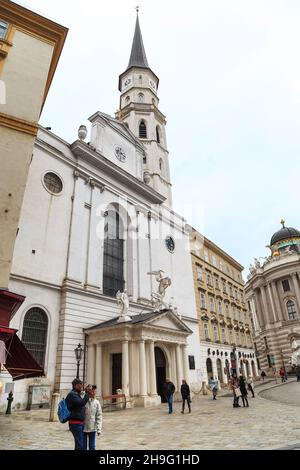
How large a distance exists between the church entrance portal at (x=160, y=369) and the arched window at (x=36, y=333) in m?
8.99

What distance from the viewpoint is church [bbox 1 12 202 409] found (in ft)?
65.9

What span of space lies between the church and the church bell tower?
712cm

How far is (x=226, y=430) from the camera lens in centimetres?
971

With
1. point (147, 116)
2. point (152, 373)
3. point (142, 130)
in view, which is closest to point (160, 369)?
point (152, 373)

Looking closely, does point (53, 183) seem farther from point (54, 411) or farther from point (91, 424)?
point (91, 424)

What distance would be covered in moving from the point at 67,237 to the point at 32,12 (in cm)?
1387

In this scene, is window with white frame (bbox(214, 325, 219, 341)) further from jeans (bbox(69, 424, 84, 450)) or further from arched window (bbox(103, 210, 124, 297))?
jeans (bbox(69, 424, 84, 450))

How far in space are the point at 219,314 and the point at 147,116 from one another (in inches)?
1195

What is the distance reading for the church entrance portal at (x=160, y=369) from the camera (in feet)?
79.4

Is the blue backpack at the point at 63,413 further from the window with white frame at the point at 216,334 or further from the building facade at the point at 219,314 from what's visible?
the window with white frame at the point at 216,334

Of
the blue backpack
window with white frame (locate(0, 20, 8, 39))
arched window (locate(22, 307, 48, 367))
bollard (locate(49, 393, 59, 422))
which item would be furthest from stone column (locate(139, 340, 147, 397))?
window with white frame (locate(0, 20, 8, 39))

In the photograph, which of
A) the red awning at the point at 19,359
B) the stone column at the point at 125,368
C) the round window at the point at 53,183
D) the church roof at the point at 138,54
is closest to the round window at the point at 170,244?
the round window at the point at 53,183
